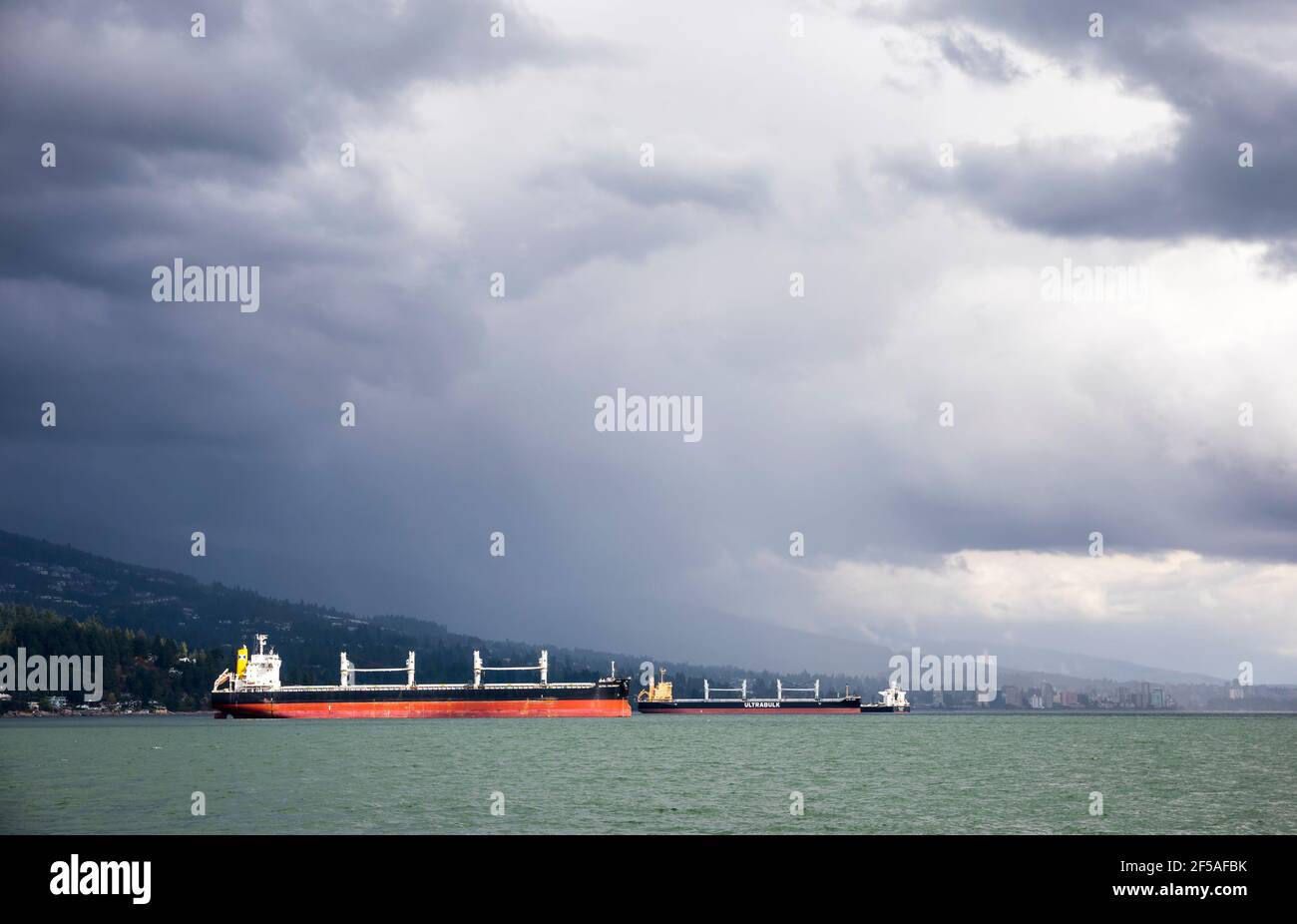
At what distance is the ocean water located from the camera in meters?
57.7

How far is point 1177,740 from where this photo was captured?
551 ft

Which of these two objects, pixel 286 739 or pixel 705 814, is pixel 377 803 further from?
pixel 286 739

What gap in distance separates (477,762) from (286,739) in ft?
164

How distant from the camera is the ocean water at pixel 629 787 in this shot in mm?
57688

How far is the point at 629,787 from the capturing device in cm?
7519
